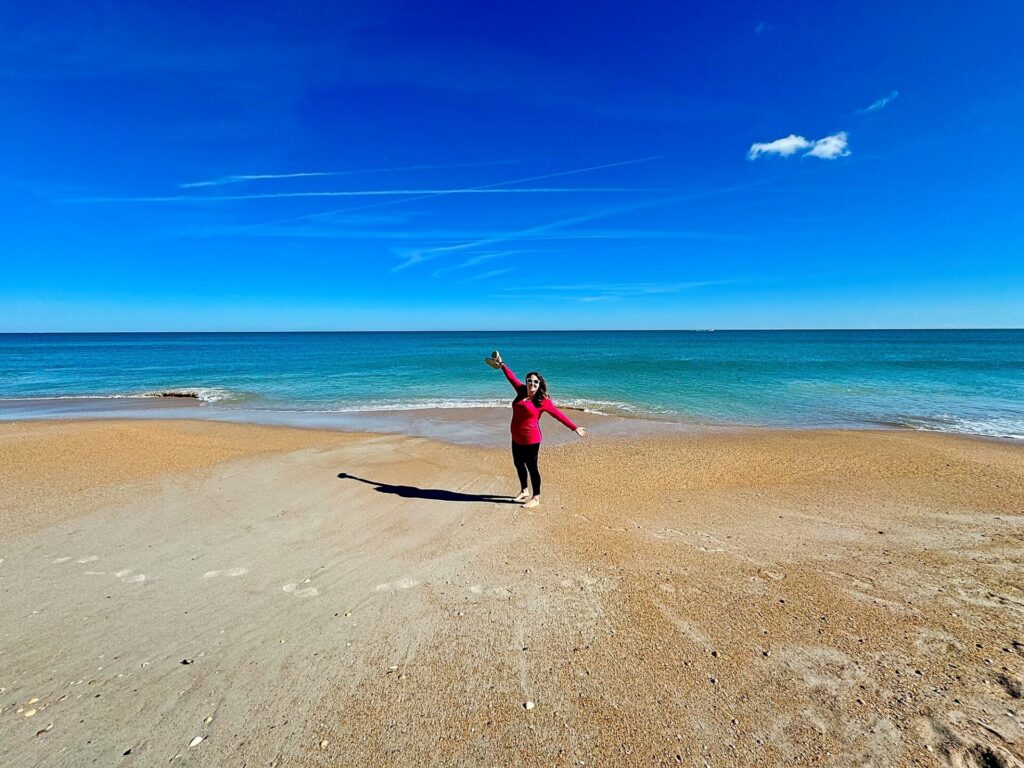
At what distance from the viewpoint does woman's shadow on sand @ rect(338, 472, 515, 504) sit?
24.1 ft

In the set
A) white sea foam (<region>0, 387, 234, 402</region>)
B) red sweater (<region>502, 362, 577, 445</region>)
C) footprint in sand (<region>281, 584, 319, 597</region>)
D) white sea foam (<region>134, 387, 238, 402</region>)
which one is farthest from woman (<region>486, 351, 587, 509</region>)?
white sea foam (<region>134, 387, 238, 402</region>)

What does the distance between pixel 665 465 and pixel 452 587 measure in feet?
20.9

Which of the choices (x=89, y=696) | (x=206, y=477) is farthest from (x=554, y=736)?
(x=206, y=477)

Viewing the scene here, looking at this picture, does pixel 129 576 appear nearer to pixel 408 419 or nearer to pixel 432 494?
pixel 432 494

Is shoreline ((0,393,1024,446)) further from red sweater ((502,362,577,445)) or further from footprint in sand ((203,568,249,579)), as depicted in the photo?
footprint in sand ((203,568,249,579))

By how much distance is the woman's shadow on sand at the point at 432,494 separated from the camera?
736 centimetres

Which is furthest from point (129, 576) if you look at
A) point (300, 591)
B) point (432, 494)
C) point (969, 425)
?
point (969, 425)

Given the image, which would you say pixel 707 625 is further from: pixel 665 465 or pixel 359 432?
pixel 359 432

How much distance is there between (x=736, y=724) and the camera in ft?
9.59

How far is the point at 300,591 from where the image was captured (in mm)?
4523

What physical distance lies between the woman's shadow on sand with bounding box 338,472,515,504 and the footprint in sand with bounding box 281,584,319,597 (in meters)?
2.88

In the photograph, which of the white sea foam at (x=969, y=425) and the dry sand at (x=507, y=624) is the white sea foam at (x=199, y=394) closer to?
the dry sand at (x=507, y=624)

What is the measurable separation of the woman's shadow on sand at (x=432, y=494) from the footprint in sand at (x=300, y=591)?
288 centimetres

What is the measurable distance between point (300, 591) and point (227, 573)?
1034 millimetres
